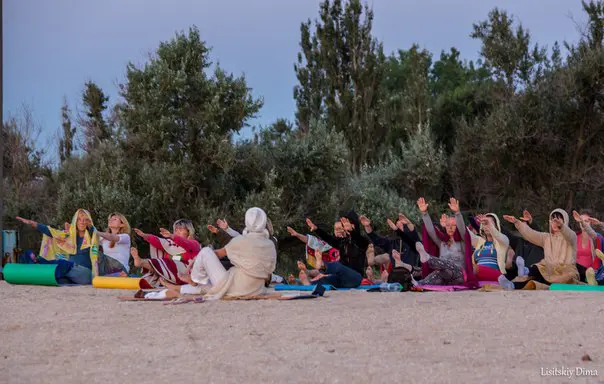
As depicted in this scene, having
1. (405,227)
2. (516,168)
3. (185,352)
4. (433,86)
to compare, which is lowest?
(185,352)

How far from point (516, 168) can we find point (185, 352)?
57.0 feet

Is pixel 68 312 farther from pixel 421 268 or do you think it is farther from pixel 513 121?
pixel 513 121

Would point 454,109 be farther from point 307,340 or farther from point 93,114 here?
point 307,340

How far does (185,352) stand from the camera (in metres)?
6.05

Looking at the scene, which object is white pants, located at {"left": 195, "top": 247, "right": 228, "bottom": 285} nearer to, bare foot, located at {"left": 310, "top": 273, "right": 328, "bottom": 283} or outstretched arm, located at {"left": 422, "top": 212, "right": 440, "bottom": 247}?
bare foot, located at {"left": 310, "top": 273, "right": 328, "bottom": 283}

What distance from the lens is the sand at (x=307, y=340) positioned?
17.2 feet

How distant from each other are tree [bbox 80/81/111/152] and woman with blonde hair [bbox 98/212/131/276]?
1582 centimetres

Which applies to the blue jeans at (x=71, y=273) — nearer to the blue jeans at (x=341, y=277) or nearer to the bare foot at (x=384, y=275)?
the blue jeans at (x=341, y=277)

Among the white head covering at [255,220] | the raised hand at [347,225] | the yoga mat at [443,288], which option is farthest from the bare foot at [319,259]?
the white head covering at [255,220]

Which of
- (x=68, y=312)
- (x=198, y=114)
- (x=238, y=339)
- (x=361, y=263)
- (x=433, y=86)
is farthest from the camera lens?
(x=433, y=86)

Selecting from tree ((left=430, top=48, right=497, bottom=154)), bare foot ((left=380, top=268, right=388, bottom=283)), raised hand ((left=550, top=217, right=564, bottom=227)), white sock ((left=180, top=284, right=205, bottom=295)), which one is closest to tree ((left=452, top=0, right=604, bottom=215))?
tree ((left=430, top=48, right=497, bottom=154))

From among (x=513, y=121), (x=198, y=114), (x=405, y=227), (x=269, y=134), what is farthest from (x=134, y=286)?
(x=513, y=121)

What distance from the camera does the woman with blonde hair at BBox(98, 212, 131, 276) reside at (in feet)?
42.3

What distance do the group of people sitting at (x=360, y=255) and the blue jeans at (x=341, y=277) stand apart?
0.01 metres
